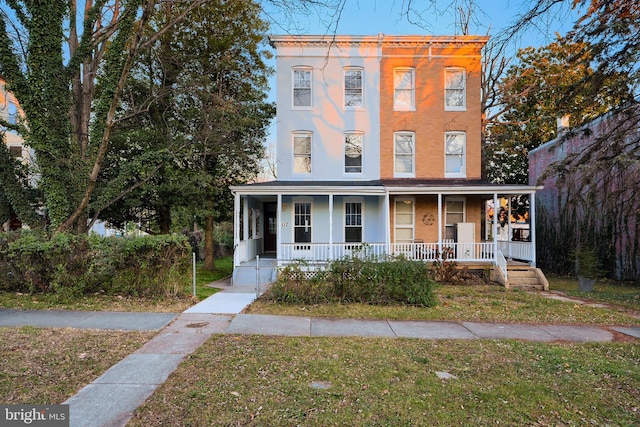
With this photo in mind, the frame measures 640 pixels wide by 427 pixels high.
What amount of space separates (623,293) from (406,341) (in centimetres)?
953

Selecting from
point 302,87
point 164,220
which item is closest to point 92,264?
point 164,220

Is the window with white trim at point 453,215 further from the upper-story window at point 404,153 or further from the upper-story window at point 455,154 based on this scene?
the upper-story window at point 404,153

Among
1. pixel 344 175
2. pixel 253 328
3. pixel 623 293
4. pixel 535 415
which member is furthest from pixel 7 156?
pixel 623 293

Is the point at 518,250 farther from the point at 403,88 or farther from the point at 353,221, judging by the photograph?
the point at 403,88

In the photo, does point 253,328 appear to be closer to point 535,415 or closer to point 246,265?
point 535,415

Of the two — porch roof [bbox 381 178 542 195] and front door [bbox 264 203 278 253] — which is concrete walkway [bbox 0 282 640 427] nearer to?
porch roof [bbox 381 178 542 195]

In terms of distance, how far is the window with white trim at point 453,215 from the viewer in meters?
14.0

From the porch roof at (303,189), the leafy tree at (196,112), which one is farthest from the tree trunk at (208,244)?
the porch roof at (303,189)

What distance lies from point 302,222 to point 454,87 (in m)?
8.52

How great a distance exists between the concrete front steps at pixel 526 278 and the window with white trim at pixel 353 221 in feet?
18.2

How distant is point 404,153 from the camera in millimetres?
14375

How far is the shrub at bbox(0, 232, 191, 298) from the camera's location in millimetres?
7660

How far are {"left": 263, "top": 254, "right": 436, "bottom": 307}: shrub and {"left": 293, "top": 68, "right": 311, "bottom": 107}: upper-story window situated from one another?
8666 millimetres

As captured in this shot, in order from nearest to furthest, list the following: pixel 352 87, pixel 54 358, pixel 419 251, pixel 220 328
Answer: pixel 54 358 → pixel 220 328 → pixel 419 251 → pixel 352 87
